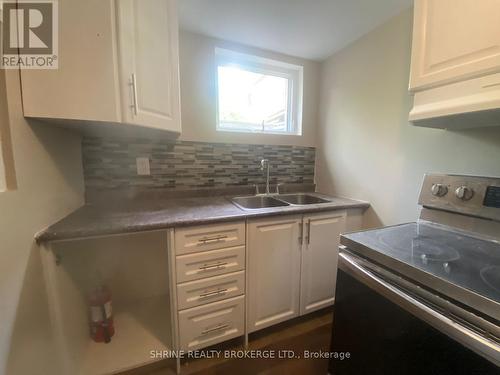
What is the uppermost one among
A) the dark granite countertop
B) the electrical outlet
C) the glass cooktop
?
the electrical outlet

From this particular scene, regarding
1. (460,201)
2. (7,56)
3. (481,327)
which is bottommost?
(481,327)

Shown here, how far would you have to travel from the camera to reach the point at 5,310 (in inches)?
26.5

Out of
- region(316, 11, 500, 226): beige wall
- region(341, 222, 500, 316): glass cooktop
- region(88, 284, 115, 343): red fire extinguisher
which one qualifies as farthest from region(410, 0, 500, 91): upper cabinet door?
region(88, 284, 115, 343): red fire extinguisher

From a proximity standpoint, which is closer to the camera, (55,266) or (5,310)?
(5,310)

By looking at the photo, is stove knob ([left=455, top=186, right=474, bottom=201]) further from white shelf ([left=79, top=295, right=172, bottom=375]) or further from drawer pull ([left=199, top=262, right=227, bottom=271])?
white shelf ([left=79, top=295, right=172, bottom=375])

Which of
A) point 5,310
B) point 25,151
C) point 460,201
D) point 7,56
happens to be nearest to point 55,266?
point 5,310

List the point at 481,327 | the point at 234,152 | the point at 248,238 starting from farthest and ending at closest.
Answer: the point at 234,152
the point at 248,238
the point at 481,327

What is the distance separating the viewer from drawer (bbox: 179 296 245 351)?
1.18 metres

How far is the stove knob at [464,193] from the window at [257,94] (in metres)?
1.32

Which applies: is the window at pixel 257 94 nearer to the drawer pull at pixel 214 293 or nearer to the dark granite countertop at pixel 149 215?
the dark granite countertop at pixel 149 215

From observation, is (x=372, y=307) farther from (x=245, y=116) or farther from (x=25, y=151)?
(x=245, y=116)

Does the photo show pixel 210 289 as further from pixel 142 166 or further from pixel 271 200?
pixel 142 166

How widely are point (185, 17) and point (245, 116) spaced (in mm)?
817
